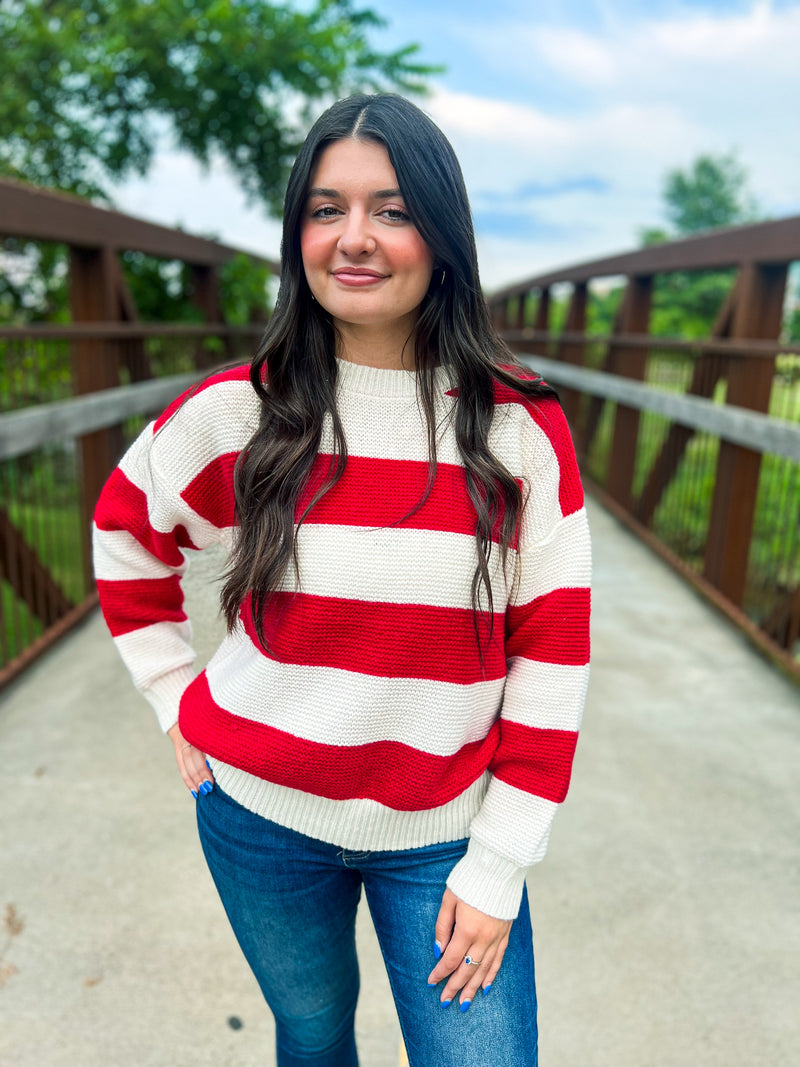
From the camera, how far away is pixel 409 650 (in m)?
1.16

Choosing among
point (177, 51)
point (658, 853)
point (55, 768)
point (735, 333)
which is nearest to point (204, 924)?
point (55, 768)

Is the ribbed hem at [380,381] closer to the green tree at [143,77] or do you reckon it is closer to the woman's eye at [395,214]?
the woman's eye at [395,214]

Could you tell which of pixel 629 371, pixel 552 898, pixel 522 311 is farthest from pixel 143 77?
pixel 552 898

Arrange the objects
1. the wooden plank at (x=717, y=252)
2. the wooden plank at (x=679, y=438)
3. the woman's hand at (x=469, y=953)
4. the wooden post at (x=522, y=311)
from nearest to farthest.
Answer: the woman's hand at (x=469, y=953) → the wooden plank at (x=717, y=252) → the wooden plank at (x=679, y=438) → the wooden post at (x=522, y=311)

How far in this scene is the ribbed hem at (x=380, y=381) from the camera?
125 cm

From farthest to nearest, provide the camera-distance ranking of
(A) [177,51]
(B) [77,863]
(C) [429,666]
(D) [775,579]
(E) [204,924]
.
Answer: (A) [177,51] → (D) [775,579] → (B) [77,863] → (E) [204,924] → (C) [429,666]

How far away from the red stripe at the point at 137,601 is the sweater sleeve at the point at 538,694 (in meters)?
0.58

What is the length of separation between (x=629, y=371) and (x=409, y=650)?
557 centimetres

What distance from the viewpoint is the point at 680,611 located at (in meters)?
4.55

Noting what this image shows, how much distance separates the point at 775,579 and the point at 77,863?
2991mm

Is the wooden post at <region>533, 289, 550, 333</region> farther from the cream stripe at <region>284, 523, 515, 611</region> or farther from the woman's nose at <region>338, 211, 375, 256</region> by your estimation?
the cream stripe at <region>284, 523, 515, 611</region>

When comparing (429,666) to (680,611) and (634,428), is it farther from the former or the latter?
(634,428)

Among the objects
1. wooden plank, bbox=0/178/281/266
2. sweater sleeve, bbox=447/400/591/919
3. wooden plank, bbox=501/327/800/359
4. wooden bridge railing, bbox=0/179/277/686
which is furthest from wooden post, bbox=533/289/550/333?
sweater sleeve, bbox=447/400/591/919

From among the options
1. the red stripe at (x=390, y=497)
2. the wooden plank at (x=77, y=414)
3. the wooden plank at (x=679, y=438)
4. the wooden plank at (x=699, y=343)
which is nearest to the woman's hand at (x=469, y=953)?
the red stripe at (x=390, y=497)
